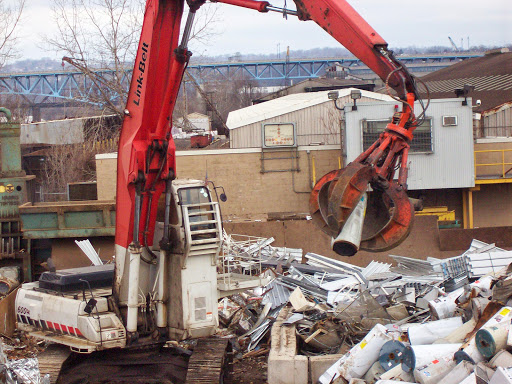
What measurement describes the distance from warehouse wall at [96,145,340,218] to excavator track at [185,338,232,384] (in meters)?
14.1

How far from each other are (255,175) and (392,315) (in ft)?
43.8

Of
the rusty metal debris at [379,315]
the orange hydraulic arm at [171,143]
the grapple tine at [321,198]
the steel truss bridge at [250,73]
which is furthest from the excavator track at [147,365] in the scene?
the steel truss bridge at [250,73]

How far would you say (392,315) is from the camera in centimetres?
1071

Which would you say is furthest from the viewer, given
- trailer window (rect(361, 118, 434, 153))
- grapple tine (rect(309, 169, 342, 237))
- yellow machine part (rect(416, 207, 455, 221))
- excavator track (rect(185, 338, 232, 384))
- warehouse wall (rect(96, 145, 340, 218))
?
warehouse wall (rect(96, 145, 340, 218))

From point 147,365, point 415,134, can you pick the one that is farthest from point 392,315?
point 415,134

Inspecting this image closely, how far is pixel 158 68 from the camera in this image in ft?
28.3

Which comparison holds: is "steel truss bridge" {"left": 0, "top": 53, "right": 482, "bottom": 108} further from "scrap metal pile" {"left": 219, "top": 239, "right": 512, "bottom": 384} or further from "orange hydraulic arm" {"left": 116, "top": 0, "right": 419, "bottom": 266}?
"orange hydraulic arm" {"left": 116, "top": 0, "right": 419, "bottom": 266}

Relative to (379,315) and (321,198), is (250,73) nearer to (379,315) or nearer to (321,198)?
(379,315)

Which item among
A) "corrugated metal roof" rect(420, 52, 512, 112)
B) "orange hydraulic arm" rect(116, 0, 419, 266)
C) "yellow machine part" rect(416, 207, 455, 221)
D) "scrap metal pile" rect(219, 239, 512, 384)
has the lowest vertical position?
"scrap metal pile" rect(219, 239, 512, 384)

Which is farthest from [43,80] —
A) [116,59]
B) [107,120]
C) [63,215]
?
[63,215]

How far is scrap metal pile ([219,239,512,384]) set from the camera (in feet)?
24.3

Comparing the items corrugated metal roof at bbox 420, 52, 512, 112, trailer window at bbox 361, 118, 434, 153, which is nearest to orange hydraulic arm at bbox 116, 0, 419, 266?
trailer window at bbox 361, 118, 434, 153

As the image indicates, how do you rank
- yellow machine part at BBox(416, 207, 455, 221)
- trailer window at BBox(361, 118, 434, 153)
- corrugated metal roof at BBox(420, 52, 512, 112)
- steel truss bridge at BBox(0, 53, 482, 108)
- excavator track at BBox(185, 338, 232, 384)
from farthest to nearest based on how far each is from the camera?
steel truss bridge at BBox(0, 53, 482, 108), corrugated metal roof at BBox(420, 52, 512, 112), trailer window at BBox(361, 118, 434, 153), yellow machine part at BBox(416, 207, 455, 221), excavator track at BBox(185, 338, 232, 384)

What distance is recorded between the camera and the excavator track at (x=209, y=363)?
846cm
